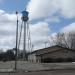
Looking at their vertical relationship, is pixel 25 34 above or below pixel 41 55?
above

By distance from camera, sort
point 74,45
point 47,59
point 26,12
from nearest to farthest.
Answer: point 47,59 → point 26,12 → point 74,45

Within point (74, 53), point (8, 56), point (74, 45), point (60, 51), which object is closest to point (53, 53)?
point (60, 51)

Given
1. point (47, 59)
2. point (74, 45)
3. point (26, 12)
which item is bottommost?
point (47, 59)

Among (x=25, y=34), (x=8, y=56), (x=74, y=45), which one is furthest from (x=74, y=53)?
(x=8, y=56)

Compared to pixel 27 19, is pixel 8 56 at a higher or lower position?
lower

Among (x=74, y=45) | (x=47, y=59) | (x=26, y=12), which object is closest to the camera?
(x=47, y=59)

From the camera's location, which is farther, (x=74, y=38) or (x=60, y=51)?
(x=74, y=38)

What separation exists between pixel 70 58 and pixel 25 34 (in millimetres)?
19827

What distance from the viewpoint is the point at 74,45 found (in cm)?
11362

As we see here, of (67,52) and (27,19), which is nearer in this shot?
(67,52)

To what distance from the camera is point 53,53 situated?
72500mm

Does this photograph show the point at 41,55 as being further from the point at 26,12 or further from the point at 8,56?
the point at 8,56

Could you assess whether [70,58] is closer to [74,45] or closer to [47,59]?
[47,59]

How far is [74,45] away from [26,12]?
3989 cm
